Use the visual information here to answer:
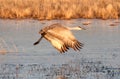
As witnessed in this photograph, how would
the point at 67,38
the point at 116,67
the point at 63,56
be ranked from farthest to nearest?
the point at 63,56 → the point at 116,67 → the point at 67,38

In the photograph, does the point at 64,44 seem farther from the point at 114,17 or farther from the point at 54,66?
the point at 114,17

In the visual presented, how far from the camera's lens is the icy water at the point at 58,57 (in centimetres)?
1024

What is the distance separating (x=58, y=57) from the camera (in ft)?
40.9

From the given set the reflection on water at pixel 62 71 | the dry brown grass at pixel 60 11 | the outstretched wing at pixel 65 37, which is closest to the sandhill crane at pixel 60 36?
the outstretched wing at pixel 65 37

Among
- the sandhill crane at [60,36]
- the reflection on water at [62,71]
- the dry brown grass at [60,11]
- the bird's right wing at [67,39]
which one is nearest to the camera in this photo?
the bird's right wing at [67,39]

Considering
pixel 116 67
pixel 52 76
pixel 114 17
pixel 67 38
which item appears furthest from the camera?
pixel 114 17

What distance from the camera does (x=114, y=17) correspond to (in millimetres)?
21984

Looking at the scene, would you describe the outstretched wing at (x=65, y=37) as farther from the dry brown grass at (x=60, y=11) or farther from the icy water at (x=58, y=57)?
the dry brown grass at (x=60, y=11)

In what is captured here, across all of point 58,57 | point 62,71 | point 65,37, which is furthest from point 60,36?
point 58,57

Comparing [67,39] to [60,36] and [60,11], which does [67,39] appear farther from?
[60,11]

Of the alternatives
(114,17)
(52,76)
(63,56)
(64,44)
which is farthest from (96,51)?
(114,17)

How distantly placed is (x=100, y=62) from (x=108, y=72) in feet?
4.18

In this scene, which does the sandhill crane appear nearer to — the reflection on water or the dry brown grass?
the reflection on water

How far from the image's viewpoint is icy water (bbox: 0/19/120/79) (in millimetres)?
10242
